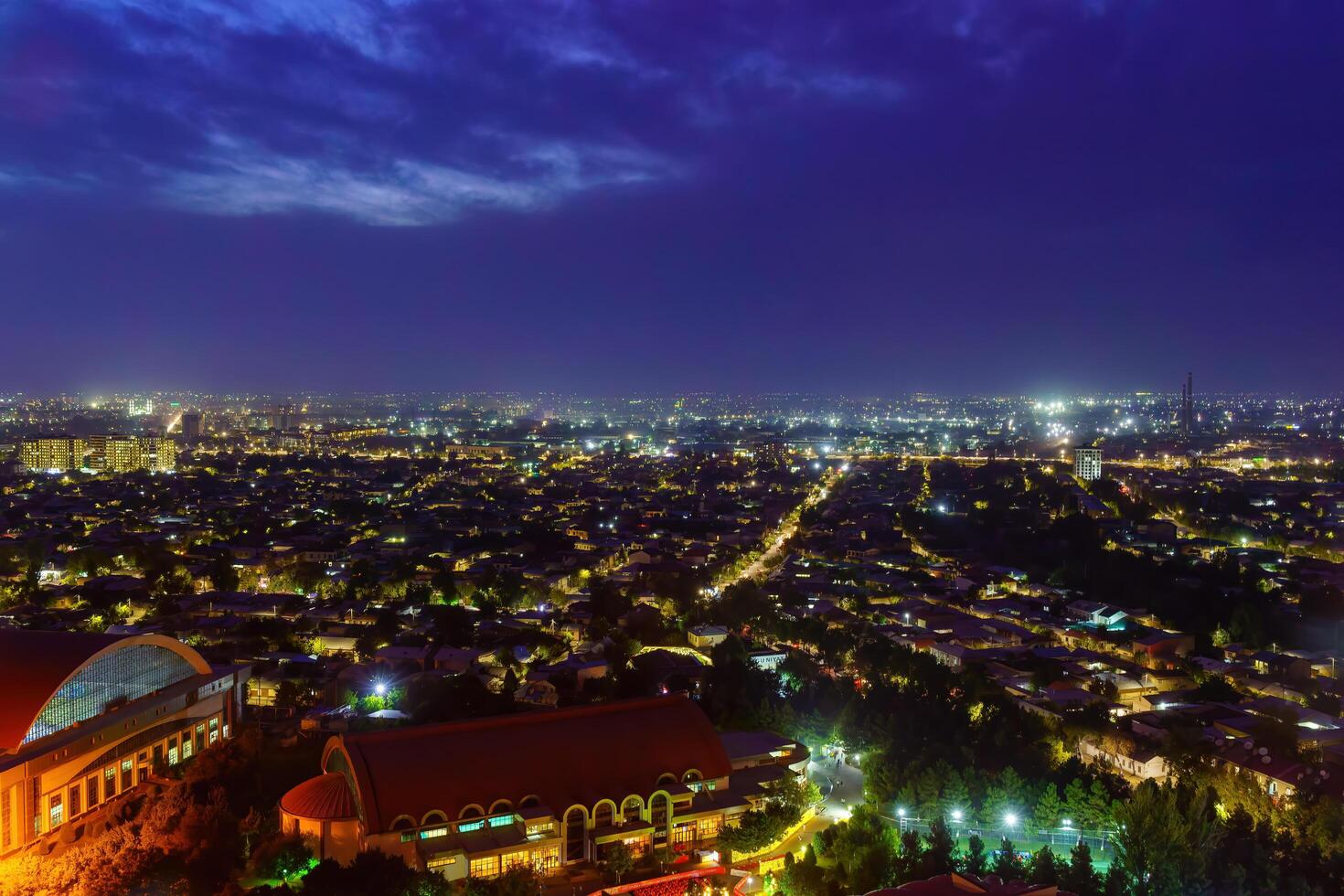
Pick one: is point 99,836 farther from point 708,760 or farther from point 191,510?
point 191,510

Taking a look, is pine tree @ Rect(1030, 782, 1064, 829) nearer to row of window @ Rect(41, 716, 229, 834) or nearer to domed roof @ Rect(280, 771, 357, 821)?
domed roof @ Rect(280, 771, 357, 821)

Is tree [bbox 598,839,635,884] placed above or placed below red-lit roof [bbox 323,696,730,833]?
below

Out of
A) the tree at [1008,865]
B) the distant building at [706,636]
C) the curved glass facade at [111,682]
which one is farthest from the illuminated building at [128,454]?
the tree at [1008,865]

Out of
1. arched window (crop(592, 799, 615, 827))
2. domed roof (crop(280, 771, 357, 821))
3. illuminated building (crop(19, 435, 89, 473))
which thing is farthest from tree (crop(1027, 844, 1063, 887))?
illuminated building (crop(19, 435, 89, 473))

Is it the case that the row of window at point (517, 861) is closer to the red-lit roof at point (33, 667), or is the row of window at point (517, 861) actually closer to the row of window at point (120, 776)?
the row of window at point (120, 776)

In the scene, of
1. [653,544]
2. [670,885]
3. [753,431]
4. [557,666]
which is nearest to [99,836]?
[670,885]

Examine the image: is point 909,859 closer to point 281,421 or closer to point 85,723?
point 85,723
